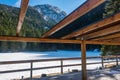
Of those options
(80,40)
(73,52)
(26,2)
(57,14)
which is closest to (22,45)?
(73,52)

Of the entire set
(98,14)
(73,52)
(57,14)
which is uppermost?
(57,14)

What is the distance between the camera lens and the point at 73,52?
4591cm

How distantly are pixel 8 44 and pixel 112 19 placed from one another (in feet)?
155

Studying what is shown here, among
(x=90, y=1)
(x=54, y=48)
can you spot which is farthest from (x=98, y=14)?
(x=54, y=48)

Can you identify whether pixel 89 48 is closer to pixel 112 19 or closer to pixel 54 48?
pixel 54 48

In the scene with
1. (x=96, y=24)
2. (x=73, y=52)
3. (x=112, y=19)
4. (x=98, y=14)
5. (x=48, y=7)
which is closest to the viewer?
(x=112, y=19)

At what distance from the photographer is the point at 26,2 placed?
1814 mm

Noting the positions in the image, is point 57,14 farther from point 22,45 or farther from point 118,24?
point 118,24

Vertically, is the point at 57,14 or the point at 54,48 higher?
the point at 57,14

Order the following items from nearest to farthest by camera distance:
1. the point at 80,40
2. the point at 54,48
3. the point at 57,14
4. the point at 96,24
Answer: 1. the point at 96,24
2. the point at 80,40
3. the point at 54,48
4. the point at 57,14

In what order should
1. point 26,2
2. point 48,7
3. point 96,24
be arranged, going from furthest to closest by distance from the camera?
1. point 48,7
2. point 96,24
3. point 26,2

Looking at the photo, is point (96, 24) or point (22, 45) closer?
point (96, 24)

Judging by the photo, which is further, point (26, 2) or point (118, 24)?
point (118, 24)

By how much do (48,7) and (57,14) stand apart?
19.1 m
